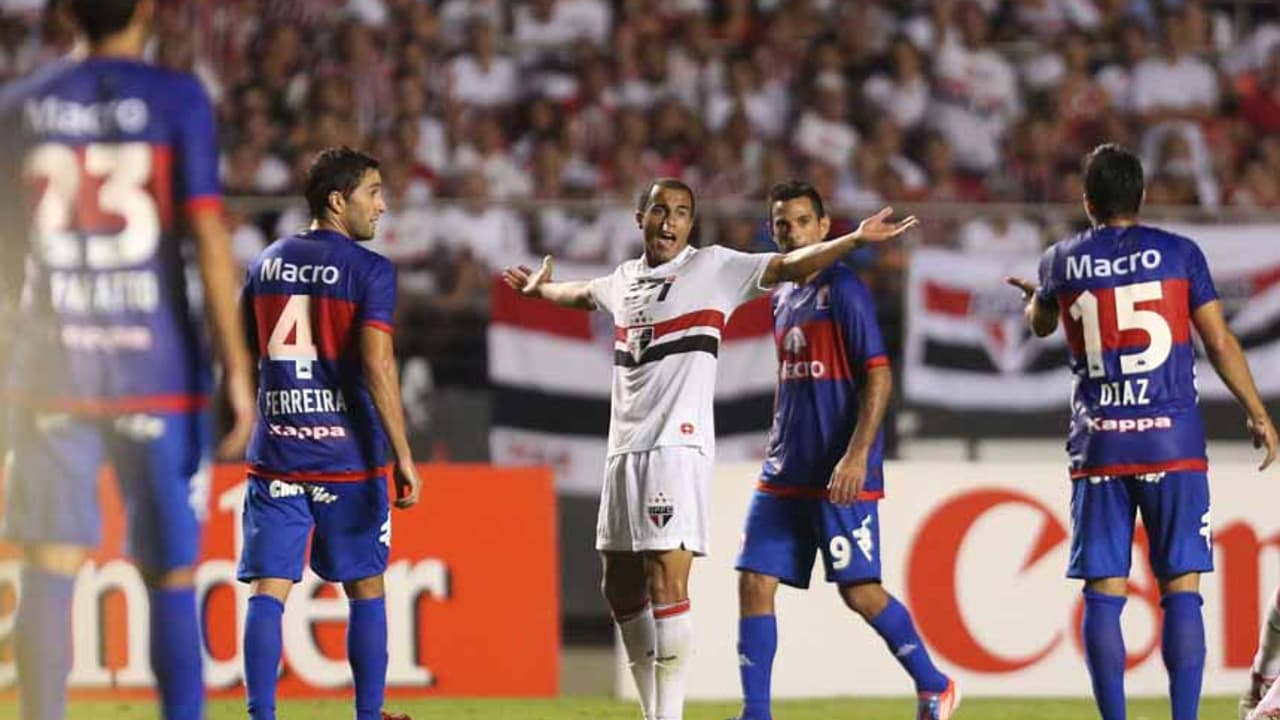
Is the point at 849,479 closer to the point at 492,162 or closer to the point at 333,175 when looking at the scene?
the point at 333,175

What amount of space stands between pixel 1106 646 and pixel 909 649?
2.96 feet

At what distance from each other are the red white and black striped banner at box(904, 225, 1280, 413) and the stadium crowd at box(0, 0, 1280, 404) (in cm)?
132

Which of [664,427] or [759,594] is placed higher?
[664,427]

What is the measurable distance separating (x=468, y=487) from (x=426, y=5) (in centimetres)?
661

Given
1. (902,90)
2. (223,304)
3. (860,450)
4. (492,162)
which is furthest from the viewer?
(902,90)

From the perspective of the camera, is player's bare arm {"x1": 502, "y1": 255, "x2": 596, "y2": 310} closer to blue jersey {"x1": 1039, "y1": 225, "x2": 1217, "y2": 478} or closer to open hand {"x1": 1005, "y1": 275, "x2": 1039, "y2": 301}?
open hand {"x1": 1005, "y1": 275, "x2": 1039, "y2": 301}

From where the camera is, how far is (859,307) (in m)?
8.80

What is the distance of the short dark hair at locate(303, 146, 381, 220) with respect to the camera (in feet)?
26.8

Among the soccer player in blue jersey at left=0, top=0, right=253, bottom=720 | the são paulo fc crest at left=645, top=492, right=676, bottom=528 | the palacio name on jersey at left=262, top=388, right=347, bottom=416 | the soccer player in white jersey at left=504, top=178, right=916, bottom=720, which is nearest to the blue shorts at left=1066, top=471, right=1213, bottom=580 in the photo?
the soccer player in white jersey at left=504, top=178, right=916, bottom=720

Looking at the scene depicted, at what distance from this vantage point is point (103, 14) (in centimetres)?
584

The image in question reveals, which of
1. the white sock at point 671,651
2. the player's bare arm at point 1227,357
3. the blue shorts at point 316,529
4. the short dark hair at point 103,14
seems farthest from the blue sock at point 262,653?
the player's bare arm at point 1227,357

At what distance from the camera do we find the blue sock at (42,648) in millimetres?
5840

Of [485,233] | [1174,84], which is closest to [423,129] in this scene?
[485,233]

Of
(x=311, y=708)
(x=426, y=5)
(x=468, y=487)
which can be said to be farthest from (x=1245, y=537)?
(x=426, y=5)
